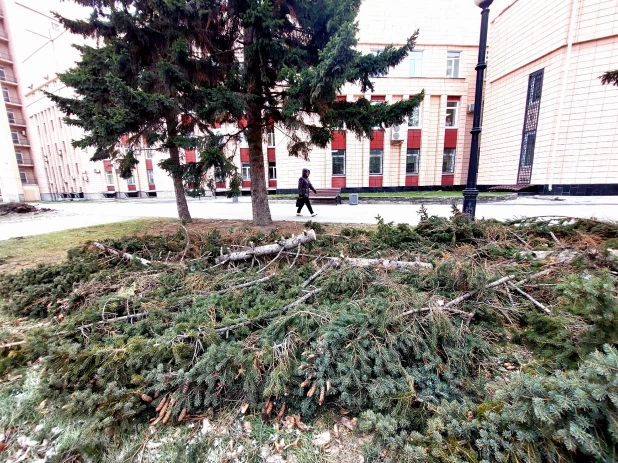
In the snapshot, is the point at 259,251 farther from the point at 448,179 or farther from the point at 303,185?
the point at 448,179

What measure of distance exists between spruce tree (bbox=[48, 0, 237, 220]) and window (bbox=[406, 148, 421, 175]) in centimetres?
1967

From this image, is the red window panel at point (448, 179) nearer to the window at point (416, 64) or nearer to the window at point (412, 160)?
the window at point (412, 160)

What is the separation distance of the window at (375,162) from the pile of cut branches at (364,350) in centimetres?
2071

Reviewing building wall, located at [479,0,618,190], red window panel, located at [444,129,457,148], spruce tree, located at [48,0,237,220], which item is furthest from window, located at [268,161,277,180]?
building wall, located at [479,0,618,190]

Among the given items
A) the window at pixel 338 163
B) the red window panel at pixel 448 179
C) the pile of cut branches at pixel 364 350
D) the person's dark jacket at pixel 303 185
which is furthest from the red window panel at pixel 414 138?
the pile of cut branches at pixel 364 350

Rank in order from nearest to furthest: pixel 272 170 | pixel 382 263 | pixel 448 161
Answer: pixel 382 263 → pixel 448 161 → pixel 272 170

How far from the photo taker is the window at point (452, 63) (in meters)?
21.8

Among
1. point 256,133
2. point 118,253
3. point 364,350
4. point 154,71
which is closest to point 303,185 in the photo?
point 256,133

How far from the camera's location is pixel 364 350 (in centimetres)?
211

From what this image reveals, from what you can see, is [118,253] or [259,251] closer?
[259,251]

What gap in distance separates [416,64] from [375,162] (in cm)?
829

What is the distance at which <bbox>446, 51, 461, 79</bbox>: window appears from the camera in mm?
21750

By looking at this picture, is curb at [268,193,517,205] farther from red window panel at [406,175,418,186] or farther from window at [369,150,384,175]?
red window panel at [406,175,418,186]

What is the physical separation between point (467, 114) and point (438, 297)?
84.3 ft
